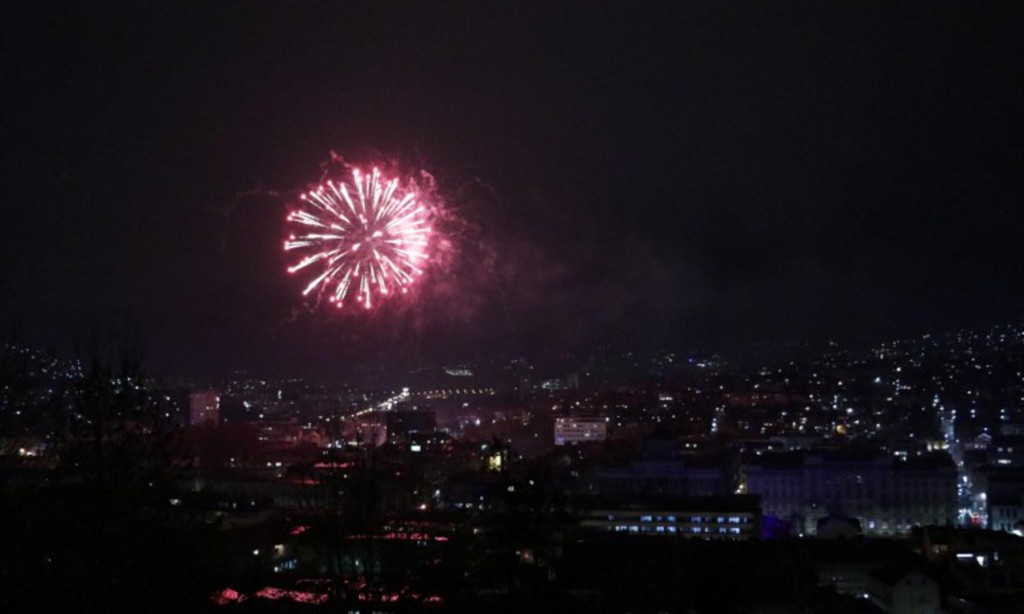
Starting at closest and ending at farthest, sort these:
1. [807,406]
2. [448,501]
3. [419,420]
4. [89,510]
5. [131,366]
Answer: [89,510]
[131,366]
[448,501]
[419,420]
[807,406]

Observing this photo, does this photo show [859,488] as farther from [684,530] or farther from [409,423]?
[409,423]

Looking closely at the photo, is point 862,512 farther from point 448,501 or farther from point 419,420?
point 419,420

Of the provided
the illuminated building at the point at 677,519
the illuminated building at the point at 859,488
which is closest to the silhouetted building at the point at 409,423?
the illuminated building at the point at 859,488

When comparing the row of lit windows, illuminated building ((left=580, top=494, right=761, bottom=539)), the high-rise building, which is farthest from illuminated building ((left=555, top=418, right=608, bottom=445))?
the row of lit windows

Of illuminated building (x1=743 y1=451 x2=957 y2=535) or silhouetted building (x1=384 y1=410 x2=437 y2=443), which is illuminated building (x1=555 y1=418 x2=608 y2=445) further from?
illuminated building (x1=743 y1=451 x2=957 y2=535)

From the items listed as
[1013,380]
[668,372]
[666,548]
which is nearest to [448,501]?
[666,548]

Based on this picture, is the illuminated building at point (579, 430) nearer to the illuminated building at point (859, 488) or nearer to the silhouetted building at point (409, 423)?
the silhouetted building at point (409, 423)

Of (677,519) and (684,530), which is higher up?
(677,519)

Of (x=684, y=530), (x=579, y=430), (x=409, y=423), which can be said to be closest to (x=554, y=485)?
(x=684, y=530)
